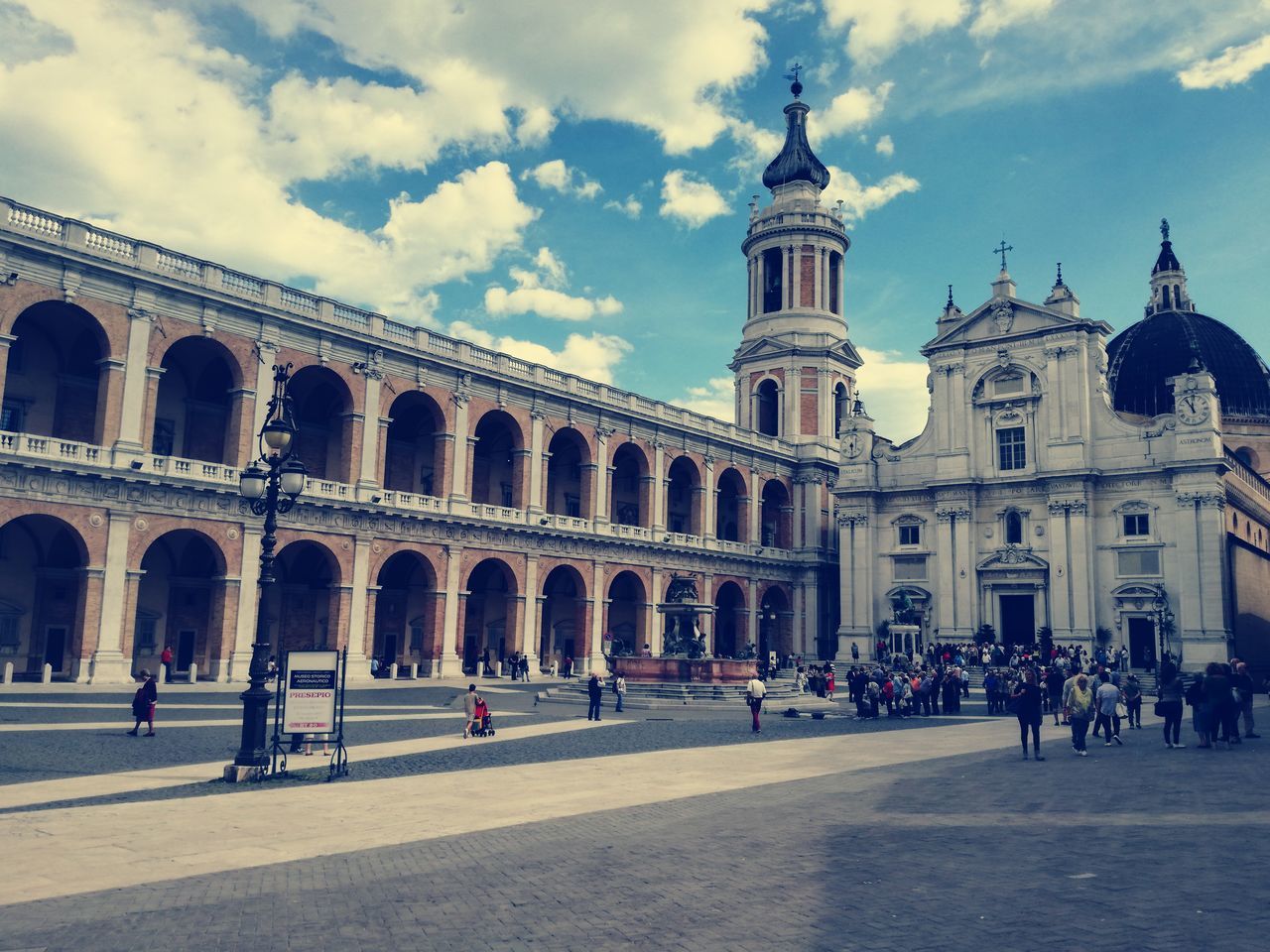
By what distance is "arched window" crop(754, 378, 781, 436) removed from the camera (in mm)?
66562

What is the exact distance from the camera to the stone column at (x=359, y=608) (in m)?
38.3

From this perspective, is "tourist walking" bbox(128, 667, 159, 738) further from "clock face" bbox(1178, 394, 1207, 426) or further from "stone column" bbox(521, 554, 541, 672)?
"clock face" bbox(1178, 394, 1207, 426)

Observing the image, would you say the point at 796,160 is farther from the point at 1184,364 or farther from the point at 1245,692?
the point at 1245,692

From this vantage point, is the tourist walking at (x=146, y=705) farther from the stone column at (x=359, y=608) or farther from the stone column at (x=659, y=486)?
the stone column at (x=659, y=486)

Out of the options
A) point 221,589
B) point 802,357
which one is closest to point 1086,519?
point 802,357

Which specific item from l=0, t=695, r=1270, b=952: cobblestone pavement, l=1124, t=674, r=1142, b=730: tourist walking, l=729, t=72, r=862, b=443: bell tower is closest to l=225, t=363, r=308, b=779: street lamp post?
l=0, t=695, r=1270, b=952: cobblestone pavement

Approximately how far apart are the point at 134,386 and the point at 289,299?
702 cm

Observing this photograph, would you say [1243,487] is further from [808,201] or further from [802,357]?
[808,201]

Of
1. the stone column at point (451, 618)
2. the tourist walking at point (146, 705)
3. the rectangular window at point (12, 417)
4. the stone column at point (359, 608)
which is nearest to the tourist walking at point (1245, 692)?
the tourist walking at point (146, 705)

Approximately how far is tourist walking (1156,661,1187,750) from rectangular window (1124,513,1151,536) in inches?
1308

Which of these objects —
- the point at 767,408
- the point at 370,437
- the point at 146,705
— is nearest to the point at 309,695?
the point at 146,705

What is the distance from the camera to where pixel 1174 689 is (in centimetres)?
1975

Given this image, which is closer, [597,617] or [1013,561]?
[597,617]

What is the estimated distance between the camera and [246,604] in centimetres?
3550
